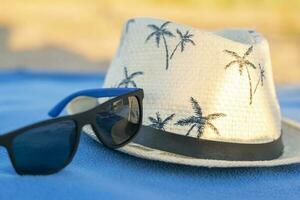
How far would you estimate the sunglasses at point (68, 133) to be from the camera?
0.72 m

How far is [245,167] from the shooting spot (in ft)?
2.85

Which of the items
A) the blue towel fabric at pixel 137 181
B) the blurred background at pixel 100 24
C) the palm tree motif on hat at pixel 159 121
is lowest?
the blurred background at pixel 100 24

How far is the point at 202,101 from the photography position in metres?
0.86

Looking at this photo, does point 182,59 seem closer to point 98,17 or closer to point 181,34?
point 181,34

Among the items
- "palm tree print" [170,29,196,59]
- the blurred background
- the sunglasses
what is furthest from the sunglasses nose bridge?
the blurred background

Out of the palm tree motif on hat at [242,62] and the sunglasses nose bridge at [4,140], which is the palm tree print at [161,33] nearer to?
the palm tree motif on hat at [242,62]

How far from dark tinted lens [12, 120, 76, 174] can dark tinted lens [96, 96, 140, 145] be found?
0.08 meters

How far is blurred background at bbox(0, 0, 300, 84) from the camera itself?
282cm

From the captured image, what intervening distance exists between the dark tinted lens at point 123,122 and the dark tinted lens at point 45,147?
76 millimetres

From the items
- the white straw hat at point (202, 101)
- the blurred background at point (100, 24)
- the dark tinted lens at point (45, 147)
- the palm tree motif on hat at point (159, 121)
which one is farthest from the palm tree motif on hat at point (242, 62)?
the blurred background at point (100, 24)

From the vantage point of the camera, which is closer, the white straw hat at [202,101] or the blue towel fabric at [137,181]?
the blue towel fabric at [137,181]

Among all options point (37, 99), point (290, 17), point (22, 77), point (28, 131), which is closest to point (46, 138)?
point (28, 131)

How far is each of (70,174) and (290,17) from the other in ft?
10.3

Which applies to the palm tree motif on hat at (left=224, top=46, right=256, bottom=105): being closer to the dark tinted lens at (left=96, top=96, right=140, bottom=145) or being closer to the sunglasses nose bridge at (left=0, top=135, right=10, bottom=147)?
the dark tinted lens at (left=96, top=96, right=140, bottom=145)
